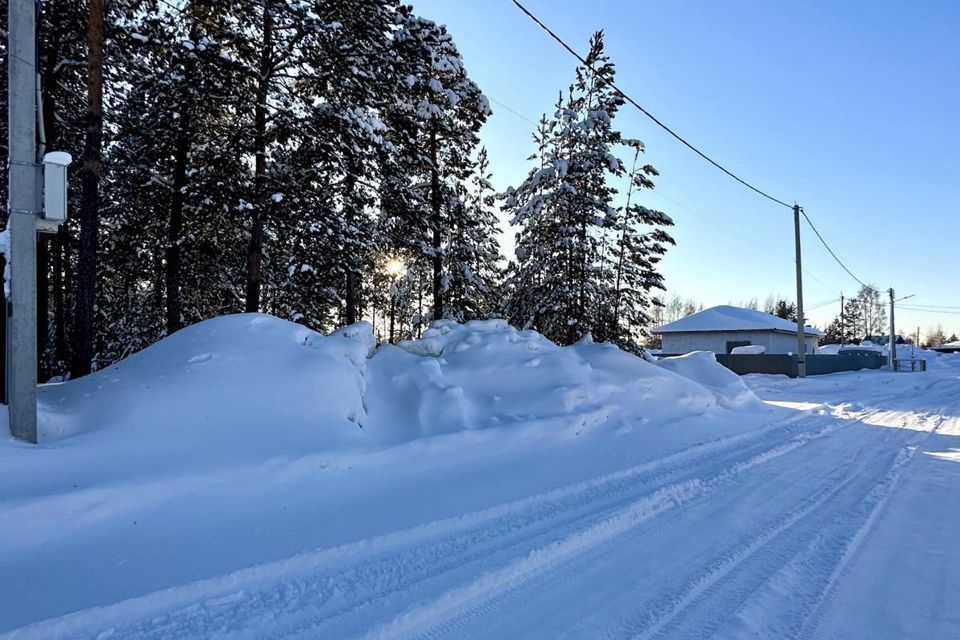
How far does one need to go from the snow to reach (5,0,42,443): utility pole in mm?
37549

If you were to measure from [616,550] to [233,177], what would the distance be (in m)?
11.7

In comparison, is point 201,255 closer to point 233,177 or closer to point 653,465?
point 233,177

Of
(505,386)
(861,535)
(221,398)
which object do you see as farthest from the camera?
(505,386)

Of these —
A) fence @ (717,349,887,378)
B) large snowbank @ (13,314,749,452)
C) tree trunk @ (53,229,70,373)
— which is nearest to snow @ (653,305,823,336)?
fence @ (717,349,887,378)

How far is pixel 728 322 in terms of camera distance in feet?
122

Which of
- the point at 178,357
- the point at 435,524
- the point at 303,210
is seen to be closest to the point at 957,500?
the point at 435,524

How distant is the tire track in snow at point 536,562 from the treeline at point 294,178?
8.29 meters

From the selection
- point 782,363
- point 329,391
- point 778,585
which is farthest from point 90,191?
point 782,363

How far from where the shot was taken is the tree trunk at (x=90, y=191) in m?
9.33

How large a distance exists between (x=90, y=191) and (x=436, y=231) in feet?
31.4

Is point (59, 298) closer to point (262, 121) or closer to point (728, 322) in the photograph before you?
point (262, 121)

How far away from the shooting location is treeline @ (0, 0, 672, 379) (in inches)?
440

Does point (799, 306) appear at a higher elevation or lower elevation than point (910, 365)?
higher

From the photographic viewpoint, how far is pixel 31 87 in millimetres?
5191
